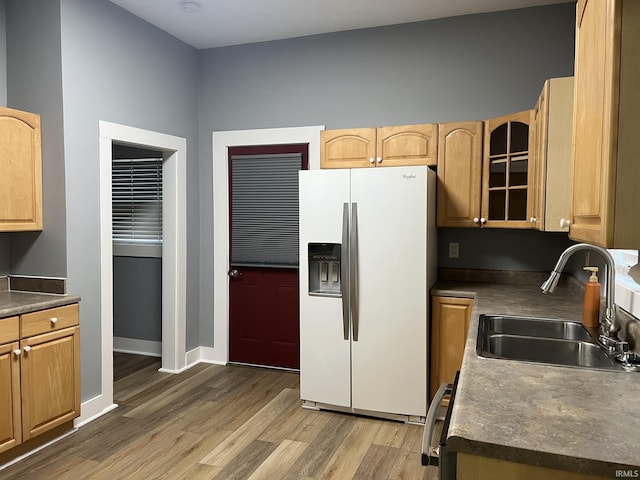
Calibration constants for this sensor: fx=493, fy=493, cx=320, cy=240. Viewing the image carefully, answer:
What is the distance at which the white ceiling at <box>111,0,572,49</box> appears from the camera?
11.1ft

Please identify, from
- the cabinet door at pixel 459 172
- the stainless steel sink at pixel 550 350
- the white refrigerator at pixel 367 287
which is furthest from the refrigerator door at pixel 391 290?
the stainless steel sink at pixel 550 350

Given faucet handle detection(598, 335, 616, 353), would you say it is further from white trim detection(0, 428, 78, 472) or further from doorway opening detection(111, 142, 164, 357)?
doorway opening detection(111, 142, 164, 357)

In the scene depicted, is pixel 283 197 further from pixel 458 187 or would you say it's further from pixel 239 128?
pixel 458 187

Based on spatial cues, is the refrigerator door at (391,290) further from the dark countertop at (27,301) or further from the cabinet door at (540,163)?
the dark countertop at (27,301)

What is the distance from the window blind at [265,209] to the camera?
13.6 ft

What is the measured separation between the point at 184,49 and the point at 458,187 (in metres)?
2.57

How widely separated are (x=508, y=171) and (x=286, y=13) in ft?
6.32

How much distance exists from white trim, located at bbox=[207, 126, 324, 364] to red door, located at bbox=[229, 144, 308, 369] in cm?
5

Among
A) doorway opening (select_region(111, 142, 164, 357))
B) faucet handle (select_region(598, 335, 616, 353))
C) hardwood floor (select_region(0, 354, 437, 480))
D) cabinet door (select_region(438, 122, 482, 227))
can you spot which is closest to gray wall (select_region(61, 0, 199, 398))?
hardwood floor (select_region(0, 354, 437, 480))

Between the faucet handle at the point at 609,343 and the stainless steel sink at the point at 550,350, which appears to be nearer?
the faucet handle at the point at 609,343

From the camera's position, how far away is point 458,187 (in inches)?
134

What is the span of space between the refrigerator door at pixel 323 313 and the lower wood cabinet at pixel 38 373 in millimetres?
1453

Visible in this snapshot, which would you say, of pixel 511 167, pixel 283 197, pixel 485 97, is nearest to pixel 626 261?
pixel 511 167

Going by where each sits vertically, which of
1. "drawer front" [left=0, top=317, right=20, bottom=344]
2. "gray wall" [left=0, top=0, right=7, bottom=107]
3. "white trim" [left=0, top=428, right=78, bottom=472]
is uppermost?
"gray wall" [left=0, top=0, right=7, bottom=107]
